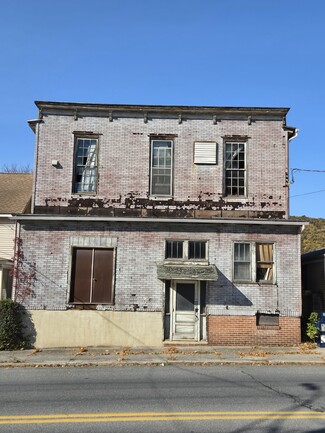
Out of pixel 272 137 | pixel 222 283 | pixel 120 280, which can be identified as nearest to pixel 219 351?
pixel 222 283

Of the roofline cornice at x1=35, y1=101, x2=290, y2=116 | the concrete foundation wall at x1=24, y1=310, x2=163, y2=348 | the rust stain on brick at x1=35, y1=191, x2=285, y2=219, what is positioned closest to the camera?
the concrete foundation wall at x1=24, y1=310, x2=163, y2=348

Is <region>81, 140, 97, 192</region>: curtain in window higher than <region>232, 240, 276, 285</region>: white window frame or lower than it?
higher

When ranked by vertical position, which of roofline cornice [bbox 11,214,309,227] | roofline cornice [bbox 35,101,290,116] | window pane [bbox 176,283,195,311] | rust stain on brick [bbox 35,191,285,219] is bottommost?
window pane [bbox 176,283,195,311]

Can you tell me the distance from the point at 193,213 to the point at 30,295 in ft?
20.5

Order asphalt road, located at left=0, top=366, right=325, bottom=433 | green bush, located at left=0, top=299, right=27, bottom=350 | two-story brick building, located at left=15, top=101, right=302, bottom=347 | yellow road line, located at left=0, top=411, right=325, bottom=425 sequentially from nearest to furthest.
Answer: asphalt road, located at left=0, top=366, right=325, bottom=433
yellow road line, located at left=0, top=411, right=325, bottom=425
green bush, located at left=0, top=299, right=27, bottom=350
two-story brick building, located at left=15, top=101, right=302, bottom=347

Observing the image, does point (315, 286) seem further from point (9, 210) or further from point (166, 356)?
point (9, 210)

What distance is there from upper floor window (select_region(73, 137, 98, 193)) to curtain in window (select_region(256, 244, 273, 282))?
20.5ft

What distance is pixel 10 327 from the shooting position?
14516 mm

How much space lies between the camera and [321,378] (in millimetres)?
10312

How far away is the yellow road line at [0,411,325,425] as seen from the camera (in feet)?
23.1

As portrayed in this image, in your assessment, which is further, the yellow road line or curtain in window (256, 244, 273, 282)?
curtain in window (256, 244, 273, 282)

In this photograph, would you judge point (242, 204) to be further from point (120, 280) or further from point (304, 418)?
point (304, 418)

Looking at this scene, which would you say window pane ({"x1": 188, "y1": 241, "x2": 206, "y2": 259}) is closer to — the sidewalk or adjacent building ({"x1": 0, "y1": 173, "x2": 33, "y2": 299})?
the sidewalk

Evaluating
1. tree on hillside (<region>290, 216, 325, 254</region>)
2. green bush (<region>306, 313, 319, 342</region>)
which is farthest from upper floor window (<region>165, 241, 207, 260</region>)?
tree on hillside (<region>290, 216, 325, 254</region>)
